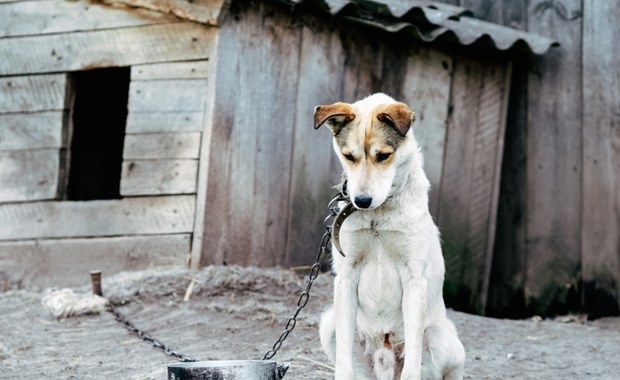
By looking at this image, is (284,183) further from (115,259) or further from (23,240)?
(23,240)

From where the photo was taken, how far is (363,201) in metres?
4.08

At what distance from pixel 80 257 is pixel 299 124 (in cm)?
208

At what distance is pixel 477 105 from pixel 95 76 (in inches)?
166

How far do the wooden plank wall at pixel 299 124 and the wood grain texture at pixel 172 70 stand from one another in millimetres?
208

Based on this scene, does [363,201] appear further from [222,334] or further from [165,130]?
[165,130]

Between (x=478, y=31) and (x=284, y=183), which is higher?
(x=478, y=31)

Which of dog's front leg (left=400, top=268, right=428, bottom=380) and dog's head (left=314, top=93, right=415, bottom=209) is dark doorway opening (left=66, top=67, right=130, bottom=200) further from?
dog's front leg (left=400, top=268, right=428, bottom=380)

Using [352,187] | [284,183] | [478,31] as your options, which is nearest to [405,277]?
[352,187]

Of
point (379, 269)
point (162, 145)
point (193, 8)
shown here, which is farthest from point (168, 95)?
point (379, 269)

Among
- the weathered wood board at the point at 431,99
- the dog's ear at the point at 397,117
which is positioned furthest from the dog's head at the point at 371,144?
the weathered wood board at the point at 431,99

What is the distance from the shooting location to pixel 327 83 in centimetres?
745

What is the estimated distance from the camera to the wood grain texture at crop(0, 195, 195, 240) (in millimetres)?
7258

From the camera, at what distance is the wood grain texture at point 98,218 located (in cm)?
726

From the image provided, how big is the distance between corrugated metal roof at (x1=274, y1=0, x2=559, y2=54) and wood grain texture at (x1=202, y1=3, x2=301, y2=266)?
41 cm
